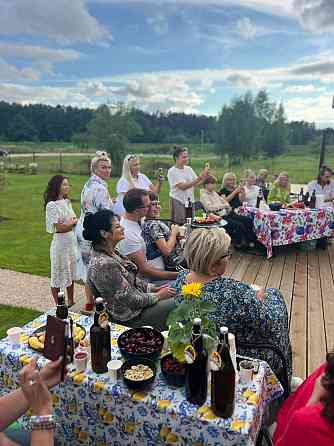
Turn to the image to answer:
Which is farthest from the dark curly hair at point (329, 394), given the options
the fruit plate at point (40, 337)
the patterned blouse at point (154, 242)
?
the patterned blouse at point (154, 242)

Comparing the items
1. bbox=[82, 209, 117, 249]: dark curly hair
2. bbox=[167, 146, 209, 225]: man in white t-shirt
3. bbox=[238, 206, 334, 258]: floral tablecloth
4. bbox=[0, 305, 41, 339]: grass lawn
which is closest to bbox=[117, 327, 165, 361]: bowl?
bbox=[82, 209, 117, 249]: dark curly hair

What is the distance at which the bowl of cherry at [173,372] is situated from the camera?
1.29 metres

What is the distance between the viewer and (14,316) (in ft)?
11.1

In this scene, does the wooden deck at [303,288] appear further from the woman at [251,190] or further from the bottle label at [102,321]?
the bottle label at [102,321]

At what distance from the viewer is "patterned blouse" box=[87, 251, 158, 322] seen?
79.3 inches

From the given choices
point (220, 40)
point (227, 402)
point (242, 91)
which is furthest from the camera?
point (242, 91)

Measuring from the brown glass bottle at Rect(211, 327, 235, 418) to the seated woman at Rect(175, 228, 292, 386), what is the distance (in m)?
0.41

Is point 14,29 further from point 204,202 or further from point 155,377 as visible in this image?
point 155,377

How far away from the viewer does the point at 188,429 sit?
3.89 feet

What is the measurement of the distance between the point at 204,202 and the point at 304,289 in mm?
1939

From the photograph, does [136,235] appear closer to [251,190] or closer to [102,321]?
[102,321]

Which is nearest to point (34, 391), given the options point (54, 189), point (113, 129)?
point (54, 189)

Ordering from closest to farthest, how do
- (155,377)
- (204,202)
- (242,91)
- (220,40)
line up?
(155,377) < (204,202) < (220,40) < (242,91)

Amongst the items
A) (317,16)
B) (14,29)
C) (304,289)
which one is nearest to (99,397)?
(304,289)
